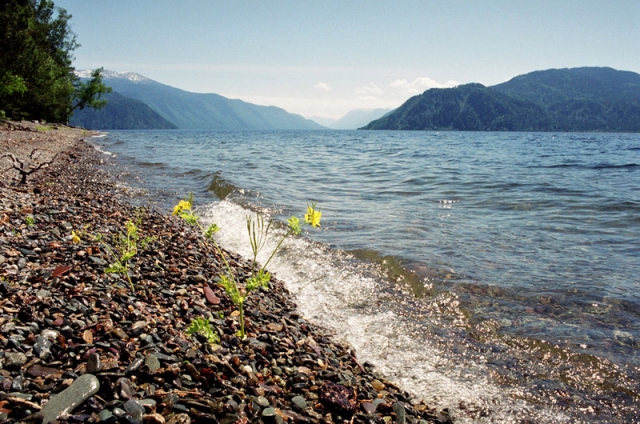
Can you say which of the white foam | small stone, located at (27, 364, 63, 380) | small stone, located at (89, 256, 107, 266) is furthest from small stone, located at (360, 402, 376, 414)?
small stone, located at (89, 256, 107, 266)

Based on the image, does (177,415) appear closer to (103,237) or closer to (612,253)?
(103,237)

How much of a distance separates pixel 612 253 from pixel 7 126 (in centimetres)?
4748

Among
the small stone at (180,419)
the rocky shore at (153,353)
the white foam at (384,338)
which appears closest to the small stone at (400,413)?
the rocky shore at (153,353)

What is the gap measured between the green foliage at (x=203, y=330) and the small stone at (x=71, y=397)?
1154 millimetres

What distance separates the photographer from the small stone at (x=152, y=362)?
12.1ft

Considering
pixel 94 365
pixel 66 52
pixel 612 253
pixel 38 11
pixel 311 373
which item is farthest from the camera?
pixel 66 52

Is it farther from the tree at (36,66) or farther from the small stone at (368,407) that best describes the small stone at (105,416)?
the tree at (36,66)

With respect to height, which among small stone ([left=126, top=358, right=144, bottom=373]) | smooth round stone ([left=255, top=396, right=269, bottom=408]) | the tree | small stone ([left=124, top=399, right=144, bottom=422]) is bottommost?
smooth round stone ([left=255, top=396, right=269, bottom=408])

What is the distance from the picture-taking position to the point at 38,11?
5769 centimetres

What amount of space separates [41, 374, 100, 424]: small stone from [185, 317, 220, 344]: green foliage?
3.79ft

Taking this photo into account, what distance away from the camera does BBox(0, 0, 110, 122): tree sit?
33656 millimetres

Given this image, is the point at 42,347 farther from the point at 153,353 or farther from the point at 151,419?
the point at 151,419

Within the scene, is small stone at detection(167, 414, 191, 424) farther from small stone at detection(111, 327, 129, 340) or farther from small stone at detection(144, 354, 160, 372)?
small stone at detection(111, 327, 129, 340)

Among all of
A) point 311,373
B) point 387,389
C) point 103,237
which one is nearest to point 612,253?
point 387,389
